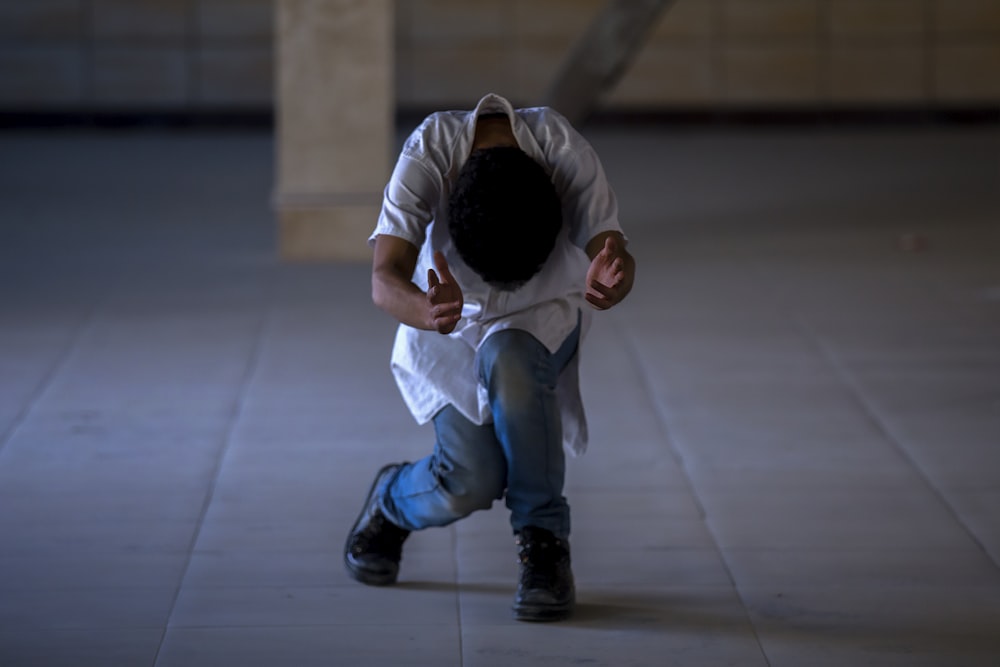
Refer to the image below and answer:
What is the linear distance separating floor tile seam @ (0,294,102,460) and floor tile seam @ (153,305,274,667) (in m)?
0.64

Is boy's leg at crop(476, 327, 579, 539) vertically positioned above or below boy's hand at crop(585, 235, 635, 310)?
below

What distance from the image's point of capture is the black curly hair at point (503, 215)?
2.96 m

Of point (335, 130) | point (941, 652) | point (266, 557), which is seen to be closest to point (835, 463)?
point (941, 652)

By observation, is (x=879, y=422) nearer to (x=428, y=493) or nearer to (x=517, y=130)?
(x=428, y=493)

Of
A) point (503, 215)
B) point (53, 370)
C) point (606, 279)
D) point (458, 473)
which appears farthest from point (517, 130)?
point (53, 370)

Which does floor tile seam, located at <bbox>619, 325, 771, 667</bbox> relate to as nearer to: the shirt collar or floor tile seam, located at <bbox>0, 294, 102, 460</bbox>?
the shirt collar

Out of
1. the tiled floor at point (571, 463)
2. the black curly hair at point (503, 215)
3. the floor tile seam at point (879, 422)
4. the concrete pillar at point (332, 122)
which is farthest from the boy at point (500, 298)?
the concrete pillar at point (332, 122)

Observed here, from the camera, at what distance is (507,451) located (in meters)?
3.14

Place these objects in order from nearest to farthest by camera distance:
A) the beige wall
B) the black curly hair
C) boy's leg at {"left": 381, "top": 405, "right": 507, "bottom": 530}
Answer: the black curly hair, boy's leg at {"left": 381, "top": 405, "right": 507, "bottom": 530}, the beige wall

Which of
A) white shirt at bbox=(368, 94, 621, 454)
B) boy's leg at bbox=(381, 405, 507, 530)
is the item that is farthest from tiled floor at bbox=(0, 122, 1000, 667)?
white shirt at bbox=(368, 94, 621, 454)

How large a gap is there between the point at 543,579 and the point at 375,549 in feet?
1.44

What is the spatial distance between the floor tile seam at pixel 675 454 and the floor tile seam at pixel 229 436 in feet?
4.03

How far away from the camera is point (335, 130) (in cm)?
746

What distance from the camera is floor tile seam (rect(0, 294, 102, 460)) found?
181 inches
